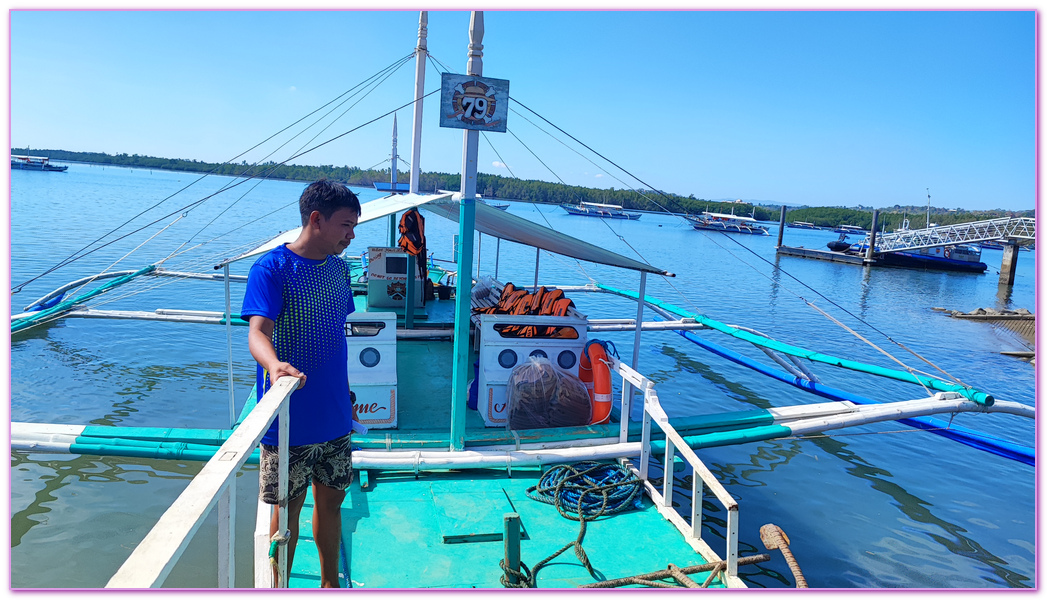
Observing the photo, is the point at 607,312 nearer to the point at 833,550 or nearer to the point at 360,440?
the point at 833,550

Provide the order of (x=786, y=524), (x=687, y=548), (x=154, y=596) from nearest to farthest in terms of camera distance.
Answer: (x=154, y=596) < (x=687, y=548) < (x=786, y=524)

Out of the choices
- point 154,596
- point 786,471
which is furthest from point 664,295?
point 154,596

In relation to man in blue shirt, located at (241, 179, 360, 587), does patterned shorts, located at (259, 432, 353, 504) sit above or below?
below

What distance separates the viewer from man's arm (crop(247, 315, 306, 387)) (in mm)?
2545

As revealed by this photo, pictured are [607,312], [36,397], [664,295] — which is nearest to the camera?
[36,397]

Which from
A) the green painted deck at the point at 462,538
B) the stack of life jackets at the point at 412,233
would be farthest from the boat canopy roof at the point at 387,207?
the stack of life jackets at the point at 412,233

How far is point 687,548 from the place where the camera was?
4.43 m

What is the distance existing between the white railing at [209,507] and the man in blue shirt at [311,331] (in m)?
0.24

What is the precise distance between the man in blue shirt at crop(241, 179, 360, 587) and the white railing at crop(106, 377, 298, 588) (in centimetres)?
24

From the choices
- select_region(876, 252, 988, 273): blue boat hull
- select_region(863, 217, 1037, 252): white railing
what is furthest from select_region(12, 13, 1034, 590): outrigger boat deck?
select_region(876, 252, 988, 273): blue boat hull

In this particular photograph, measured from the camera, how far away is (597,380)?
6289 mm

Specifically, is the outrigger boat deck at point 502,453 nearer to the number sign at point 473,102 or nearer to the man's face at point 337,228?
the number sign at point 473,102

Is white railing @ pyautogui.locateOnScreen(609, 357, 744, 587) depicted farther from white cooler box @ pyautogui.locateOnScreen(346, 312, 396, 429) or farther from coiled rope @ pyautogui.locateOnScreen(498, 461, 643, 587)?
white cooler box @ pyautogui.locateOnScreen(346, 312, 396, 429)

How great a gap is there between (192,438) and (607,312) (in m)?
14.4
